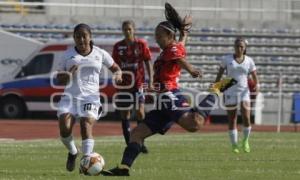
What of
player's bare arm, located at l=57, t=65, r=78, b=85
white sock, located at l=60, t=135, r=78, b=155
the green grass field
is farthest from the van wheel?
player's bare arm, located at l=57, t=65, r=78, b=85

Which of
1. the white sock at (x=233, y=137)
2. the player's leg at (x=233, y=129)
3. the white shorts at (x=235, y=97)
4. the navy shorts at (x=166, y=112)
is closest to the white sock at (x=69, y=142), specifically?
the navy shorts at (x=166, y=112)

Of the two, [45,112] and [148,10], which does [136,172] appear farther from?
[148,10]

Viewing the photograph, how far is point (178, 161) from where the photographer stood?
14984 millimetres

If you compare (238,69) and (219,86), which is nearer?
(219,86)

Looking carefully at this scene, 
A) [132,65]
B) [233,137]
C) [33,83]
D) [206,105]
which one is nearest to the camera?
[206,105]

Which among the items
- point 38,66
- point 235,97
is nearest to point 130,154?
point 235,97

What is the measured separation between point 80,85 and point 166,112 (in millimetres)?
1325

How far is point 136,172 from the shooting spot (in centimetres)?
1277

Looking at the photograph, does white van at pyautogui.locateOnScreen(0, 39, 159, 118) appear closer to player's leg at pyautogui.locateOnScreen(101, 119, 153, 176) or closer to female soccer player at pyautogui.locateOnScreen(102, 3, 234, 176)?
female soccer player at pyautogui.locateOnScreen(102, 3, 234, 176)

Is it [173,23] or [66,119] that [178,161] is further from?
[173,23]

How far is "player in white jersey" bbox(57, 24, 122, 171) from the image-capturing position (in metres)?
12.6

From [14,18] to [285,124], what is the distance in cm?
1336

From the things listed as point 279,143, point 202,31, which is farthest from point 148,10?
point 279,143

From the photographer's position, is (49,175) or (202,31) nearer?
(49,175)
